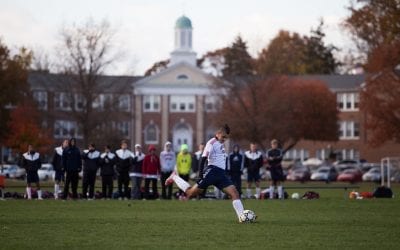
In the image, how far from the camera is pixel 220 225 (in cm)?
2059

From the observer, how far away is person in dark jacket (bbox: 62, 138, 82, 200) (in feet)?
114

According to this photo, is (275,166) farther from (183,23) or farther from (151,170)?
(183,23)

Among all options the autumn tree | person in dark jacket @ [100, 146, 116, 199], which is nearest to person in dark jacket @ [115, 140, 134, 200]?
person in dark jacket @ [100, 146, 116, 199]

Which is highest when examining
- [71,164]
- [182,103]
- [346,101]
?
[346,101]

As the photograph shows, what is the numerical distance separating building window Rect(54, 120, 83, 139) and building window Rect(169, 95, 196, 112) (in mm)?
13711

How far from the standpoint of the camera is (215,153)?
21.7m

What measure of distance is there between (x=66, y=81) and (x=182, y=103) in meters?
35.2

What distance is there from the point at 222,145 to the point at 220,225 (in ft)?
6.38

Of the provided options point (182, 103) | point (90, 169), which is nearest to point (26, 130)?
point (182, 103)

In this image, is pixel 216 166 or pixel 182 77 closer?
pixel 216 166

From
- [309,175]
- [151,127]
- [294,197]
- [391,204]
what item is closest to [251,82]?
[309,175]

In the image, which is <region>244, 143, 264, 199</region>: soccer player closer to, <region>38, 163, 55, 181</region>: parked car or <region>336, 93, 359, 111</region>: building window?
<region>38, 163, 55, 181</region>: parked car

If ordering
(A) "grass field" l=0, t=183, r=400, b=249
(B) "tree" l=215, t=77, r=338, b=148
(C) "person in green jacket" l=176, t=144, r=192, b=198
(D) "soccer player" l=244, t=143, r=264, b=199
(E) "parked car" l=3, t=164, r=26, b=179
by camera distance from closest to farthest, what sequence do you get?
(A) "grass field" l=0, t=183, r=400, b=249
(C) "person in green jacket" l=176, t=144, r=192, b=198
(D) "soccer player" l=244, t=143, r=264, b=199
(E) "parked car" l=3, t=164, r=26, b=179
(B) "tree" l=215, t=77, r=338, b=148

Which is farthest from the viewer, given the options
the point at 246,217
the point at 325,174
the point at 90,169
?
the point at 325,174
